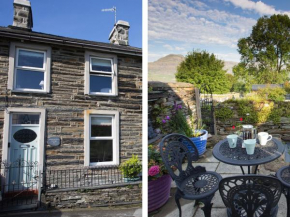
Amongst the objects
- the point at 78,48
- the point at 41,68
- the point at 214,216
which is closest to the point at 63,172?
the point at 41,68

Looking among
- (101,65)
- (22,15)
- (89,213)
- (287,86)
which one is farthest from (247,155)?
(287,86)

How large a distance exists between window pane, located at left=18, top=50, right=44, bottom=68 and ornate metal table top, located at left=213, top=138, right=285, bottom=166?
143 centimetres

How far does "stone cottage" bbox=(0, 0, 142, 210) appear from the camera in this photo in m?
1.42

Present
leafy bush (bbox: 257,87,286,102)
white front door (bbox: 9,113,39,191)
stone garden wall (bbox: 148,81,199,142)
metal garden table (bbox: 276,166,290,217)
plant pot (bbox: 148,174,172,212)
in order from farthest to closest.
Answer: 1. leafy bush (bbox: 257,87,286,102)
2. stone garden wall (bbox: 148,81,199,142)
3. plant pot (bbox: 148,174,172,212)
4. white front door (bbox: 9,113,39,191)
5. metal garden table (bbox: 276,166,290,217)

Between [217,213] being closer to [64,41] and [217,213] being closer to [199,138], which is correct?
[199,138]

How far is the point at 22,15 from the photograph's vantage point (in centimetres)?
156

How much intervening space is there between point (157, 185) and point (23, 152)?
924mm

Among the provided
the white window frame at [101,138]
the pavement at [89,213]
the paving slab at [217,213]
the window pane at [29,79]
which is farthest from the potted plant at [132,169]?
the window pane at [29,79]

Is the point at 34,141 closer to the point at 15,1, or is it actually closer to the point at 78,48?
the point at 78,48

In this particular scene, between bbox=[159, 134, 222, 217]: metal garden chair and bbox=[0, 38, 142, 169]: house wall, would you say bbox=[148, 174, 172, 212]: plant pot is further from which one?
bbox=[0, 38, 142, 169]: house wall

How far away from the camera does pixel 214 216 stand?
1.52m

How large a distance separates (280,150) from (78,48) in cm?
162

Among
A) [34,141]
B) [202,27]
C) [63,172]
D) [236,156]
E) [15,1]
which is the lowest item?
[63,172]

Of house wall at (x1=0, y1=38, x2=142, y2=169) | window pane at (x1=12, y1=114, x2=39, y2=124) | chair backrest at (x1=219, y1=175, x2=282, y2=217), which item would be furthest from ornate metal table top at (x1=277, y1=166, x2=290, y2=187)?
window pane at (x1=12, y1=114, x2=39, y2=124)
